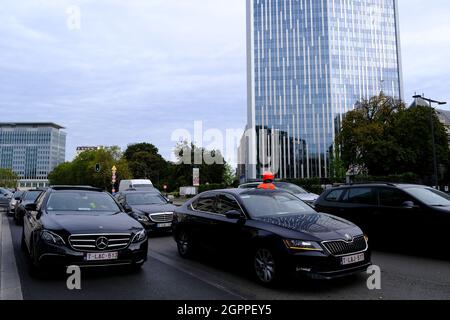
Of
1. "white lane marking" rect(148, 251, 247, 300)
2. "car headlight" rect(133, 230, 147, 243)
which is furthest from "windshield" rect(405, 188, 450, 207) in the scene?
"car headlight" rect(133, 230, 147, 243)

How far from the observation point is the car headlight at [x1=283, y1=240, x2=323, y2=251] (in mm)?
5316

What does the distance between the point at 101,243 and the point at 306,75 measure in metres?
103

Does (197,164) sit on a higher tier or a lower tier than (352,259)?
higher

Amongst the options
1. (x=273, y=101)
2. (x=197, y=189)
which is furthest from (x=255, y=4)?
(x=197, y=189)

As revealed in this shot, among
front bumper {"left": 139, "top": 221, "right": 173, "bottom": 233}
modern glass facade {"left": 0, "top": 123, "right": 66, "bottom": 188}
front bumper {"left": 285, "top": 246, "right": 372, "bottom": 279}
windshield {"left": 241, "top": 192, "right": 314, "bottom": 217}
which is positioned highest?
modern glass facade {"left": 0, "top": 123, "right": 66, "bottom": 188}

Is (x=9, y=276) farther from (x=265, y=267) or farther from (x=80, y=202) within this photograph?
(x=265, y=267)

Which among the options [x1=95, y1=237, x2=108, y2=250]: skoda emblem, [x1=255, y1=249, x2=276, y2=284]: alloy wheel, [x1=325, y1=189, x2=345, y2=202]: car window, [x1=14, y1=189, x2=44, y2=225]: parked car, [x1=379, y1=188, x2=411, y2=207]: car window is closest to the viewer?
[x1=255, y1=249, x2=276, y2=284]: alloy wheel

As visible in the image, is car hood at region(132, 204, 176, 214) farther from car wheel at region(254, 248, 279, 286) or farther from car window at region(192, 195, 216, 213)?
car wheel at region(254, 248, 279, 286)

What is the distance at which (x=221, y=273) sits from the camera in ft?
21.9

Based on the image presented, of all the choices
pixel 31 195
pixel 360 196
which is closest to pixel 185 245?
pixel 360 196

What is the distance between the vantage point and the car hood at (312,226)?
18.0 feet

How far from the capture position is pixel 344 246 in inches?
217

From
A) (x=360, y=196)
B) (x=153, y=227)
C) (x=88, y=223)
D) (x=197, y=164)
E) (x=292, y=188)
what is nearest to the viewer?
(x=88, y=223)
